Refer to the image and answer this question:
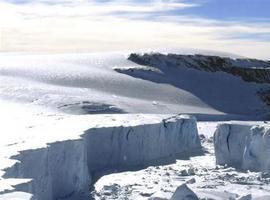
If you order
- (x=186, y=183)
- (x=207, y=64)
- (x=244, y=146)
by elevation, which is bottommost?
(x=186, y=183)

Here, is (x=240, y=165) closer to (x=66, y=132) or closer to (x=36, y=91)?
(x=66, y=132)

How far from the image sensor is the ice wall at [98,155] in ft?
38.2

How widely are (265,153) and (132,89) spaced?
22198 mm

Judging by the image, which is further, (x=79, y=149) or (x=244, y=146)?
(x=244, y=146)

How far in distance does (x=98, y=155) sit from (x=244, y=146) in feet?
15.1

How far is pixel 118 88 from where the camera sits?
37.3 m

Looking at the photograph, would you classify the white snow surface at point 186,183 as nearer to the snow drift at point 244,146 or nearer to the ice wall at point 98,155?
the snow drift at point 244,146

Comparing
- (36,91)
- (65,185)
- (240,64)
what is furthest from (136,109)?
(240,64)

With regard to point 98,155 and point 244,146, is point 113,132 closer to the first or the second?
point 98,155

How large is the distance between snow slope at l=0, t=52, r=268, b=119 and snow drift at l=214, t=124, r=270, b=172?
34.3 ft

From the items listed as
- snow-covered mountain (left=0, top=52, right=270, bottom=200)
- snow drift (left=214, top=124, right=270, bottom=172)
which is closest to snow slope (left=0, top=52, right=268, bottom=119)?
snow-covered mountain (left=0, top=52, right=270, bottom=200)

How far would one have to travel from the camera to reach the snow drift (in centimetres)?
1614

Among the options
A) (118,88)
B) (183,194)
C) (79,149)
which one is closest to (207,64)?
(118,88)

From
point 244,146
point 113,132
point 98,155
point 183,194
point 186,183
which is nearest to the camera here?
point 183,194
